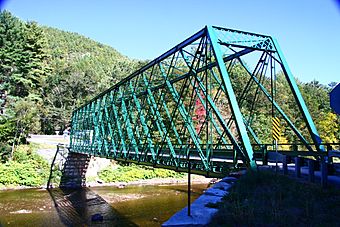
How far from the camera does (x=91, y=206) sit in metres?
20.9

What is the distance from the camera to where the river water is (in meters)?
16.6

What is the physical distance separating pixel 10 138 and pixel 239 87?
34.0 m

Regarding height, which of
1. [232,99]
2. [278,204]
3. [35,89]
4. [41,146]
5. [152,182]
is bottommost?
[152,182]

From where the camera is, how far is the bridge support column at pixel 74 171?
30.4 metres

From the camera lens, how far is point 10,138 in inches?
1262

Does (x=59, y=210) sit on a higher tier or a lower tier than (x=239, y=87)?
lower

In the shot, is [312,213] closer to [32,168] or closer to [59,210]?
[59,210]

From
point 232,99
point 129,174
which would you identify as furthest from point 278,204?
point 129,174

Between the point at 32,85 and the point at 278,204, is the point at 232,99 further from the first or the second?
the point at 32,85

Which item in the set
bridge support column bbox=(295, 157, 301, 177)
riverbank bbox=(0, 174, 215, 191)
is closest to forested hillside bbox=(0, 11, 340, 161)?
riverbank bbox=(0, 174, 215, 191)

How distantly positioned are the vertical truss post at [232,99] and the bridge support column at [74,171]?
24.1m

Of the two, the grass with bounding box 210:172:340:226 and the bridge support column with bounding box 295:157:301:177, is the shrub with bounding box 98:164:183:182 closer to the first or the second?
the bridge support column with bounding box 295:157:301:177

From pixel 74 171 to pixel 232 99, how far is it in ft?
83.3

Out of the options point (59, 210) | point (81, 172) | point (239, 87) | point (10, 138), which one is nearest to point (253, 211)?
point (59, 210)
